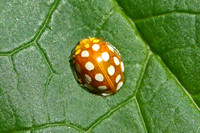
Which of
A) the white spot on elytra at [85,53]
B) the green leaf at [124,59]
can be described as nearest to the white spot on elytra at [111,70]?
the green leaf at [124,59]

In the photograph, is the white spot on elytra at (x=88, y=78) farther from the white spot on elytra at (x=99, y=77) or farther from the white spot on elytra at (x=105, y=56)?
the white spot on elytra at (x=105, y=56)

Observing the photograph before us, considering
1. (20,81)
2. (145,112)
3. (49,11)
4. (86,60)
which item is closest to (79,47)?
(86,60)

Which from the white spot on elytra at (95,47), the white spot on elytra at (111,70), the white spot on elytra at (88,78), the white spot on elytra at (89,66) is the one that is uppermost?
the white spot on elytra at (95,47)

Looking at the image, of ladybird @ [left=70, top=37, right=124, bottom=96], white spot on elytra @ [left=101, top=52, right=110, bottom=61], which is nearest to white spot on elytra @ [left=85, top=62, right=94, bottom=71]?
ladybird @ [left=70, top=37, right=124, bottom=96]

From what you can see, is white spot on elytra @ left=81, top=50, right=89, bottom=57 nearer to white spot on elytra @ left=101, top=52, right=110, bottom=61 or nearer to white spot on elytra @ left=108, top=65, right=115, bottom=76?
white spot on elytra @ left=101, top=52, right=110, bottom=61

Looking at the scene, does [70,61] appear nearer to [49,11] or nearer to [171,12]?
[49,11]
